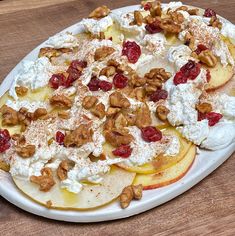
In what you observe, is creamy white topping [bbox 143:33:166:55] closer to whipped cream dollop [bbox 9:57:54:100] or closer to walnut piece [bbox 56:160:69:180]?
whipped cream dollop [bbox 9:57:54:100]

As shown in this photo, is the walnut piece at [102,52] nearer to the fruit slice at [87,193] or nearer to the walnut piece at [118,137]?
the walnut piece at [118,137]

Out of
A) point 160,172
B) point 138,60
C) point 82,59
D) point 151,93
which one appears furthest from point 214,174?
point 82,59

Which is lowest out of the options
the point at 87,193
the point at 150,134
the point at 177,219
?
the point at 177,219

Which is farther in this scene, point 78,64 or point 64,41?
point 64,41

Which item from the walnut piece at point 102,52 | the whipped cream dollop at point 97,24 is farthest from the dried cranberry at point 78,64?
the whipped cream dollop at point 97,24

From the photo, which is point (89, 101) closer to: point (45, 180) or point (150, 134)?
point (150, 134)

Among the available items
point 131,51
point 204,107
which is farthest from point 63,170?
point 131,51

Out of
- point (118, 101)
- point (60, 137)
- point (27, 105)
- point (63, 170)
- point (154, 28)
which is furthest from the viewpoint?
point (154, 28)
